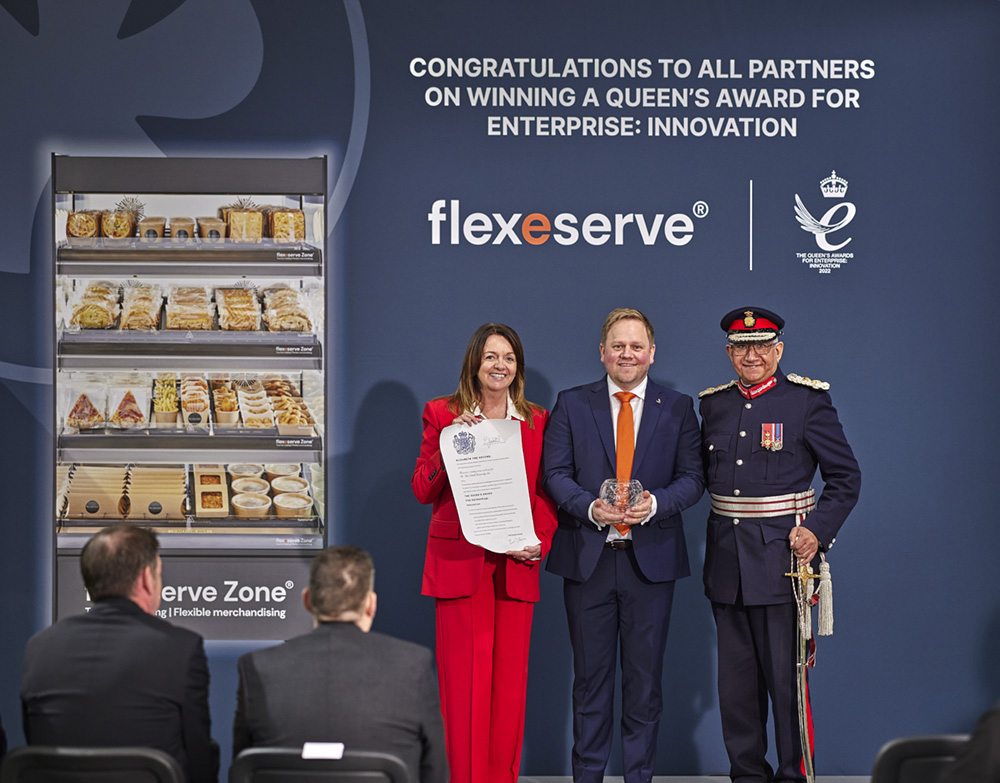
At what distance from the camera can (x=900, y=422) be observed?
174 inches

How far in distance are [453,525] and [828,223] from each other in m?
2.25

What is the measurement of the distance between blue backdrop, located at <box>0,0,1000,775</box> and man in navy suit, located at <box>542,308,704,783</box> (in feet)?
2.27

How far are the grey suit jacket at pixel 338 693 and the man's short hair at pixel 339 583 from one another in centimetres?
4

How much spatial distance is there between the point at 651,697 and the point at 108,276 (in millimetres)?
3004

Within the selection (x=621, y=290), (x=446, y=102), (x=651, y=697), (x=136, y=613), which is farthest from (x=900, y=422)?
(x=136, y=613)

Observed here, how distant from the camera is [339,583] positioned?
2232 mm

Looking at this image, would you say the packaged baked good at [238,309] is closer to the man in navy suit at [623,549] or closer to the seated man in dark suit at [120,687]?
the man in navy suit at [623,549]

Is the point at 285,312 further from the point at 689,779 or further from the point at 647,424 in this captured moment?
the point at 689,779

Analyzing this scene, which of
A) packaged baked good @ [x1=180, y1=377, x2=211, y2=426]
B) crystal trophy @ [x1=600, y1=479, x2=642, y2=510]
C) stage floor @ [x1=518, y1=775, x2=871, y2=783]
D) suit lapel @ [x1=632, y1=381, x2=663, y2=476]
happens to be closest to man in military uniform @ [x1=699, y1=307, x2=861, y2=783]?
suit lapel @ [x1=632, y1=381, x2=663, y2=476]

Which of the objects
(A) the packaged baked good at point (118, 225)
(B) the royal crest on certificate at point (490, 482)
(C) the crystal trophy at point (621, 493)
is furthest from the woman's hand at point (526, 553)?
(A) the packaged baked good at point (118, 225)

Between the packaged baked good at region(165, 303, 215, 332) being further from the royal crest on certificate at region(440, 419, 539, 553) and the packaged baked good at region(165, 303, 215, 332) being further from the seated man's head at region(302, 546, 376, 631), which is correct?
the seated man's head at region(302, 546, 376, 631)

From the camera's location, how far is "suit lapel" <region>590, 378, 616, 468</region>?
371 centimetres

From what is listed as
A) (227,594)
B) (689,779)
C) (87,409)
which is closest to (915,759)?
(689,779)

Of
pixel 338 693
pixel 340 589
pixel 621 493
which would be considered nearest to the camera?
pixel 338 693
